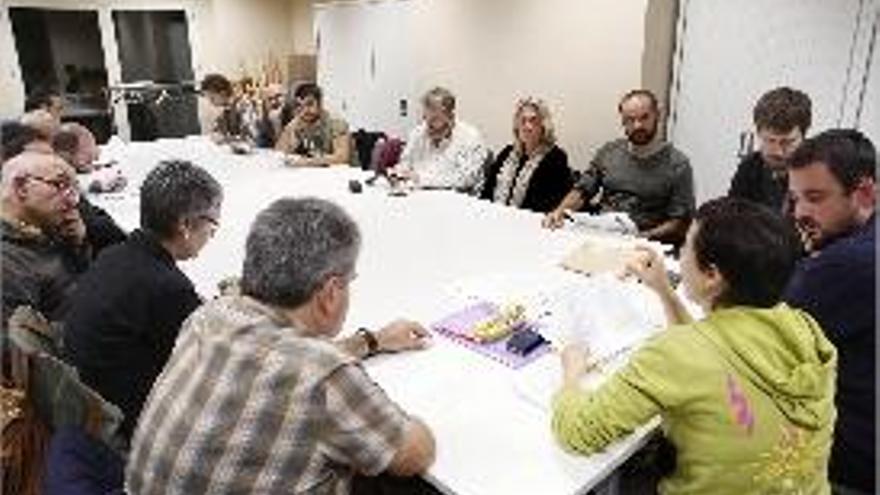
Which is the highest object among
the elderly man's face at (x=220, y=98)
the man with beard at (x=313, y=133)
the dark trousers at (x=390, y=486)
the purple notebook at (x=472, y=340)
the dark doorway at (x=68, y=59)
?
the dark doorway at (x=68, y=59)

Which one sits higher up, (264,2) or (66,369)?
(264,2)

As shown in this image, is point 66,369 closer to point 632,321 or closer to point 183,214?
point 183,214

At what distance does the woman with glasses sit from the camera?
65.3 inches

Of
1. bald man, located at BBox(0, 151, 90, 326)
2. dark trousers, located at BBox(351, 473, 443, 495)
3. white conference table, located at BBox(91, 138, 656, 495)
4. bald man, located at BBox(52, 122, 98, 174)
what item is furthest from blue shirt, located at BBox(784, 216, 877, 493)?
bald man, located at BBox(52, 122, 98, 174)

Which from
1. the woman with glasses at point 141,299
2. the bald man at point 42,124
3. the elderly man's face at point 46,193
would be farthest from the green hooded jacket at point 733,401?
the bald man at point 42,124

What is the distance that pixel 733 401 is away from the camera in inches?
47.2

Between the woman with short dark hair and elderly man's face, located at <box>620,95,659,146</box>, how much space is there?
2.15m

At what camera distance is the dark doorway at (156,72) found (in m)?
7.80

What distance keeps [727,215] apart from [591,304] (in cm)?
53

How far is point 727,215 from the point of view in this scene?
127cm

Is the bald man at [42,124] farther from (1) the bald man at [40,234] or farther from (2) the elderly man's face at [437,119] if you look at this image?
(2) the elderly man's face at [437,119]

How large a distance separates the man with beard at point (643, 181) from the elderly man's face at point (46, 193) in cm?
203

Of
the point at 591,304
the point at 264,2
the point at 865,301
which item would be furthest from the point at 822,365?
the point at 264,2

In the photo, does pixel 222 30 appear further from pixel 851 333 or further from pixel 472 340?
pixel 851 333
